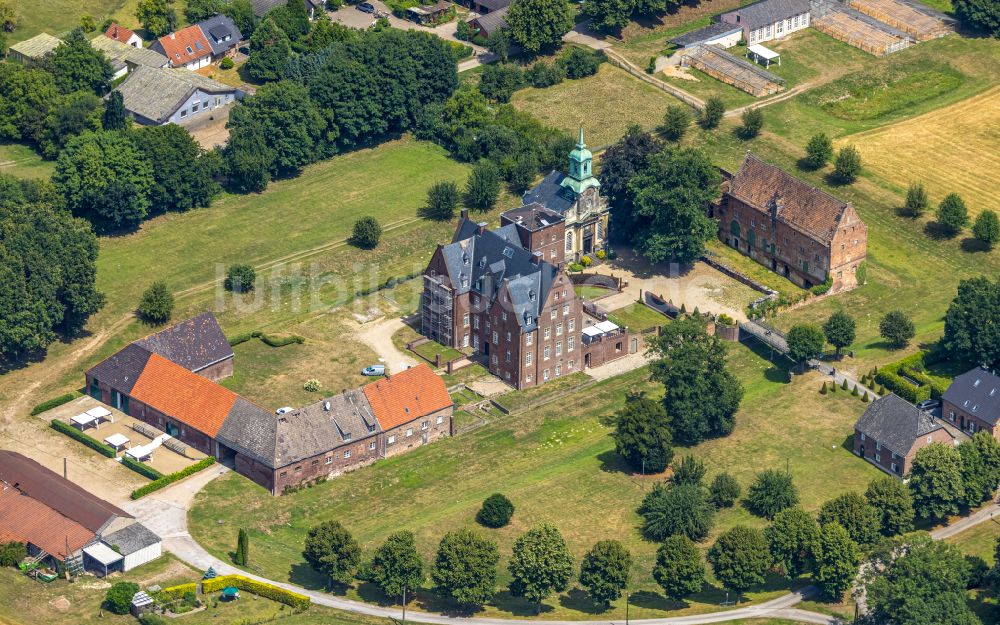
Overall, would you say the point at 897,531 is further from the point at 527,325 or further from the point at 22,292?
the point at 22,292

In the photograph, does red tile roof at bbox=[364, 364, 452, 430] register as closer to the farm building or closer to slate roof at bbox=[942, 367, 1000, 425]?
the farm building

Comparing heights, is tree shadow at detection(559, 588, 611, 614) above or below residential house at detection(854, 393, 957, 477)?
below

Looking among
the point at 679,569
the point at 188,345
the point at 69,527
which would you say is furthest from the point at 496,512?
the point at 188,345

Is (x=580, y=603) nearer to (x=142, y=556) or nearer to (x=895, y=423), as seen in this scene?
(x=142, y=556)

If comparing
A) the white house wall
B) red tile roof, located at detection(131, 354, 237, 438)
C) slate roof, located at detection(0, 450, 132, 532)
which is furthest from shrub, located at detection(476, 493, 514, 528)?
slate roof, located at detection(0, 450, 132, 532)

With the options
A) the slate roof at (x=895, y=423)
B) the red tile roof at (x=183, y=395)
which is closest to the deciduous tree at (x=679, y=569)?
the slate roof at (x=895, y=423)
